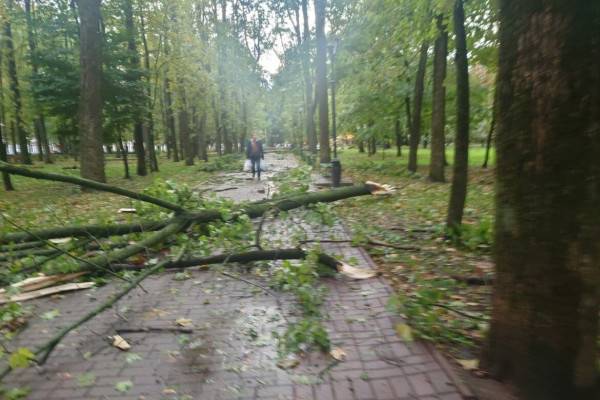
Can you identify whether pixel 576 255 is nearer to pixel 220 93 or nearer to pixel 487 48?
pixel 487 48

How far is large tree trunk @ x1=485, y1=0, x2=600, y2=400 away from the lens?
2.02 metres

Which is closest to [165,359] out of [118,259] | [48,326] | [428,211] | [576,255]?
[48,326]

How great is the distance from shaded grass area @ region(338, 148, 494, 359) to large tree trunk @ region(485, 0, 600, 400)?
1.04 metres

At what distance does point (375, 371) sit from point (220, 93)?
30686 millimetres

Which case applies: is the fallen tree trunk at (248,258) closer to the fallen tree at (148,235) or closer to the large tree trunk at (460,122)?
the fallen tree at (148,235)

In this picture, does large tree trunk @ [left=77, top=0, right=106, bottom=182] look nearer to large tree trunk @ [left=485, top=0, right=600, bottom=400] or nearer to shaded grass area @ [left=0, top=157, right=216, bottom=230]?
shaded grass area @ [left=0, top=157, right=216, bottom=230]

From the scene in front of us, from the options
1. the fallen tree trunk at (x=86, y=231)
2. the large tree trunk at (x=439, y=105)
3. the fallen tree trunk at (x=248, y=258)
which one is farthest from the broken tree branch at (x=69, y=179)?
the large tree trunk at (x=439, y=105)

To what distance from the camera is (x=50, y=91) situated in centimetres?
1476

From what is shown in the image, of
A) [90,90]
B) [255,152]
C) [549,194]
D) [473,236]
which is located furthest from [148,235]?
[255,152]

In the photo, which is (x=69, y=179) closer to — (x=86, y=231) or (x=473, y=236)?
(x=86, y=231)

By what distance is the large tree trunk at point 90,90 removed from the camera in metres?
12.9

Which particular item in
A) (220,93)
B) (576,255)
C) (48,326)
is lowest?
(48,326)

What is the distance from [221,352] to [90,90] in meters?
12.3

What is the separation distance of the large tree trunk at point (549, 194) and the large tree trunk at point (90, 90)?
1311 cm
